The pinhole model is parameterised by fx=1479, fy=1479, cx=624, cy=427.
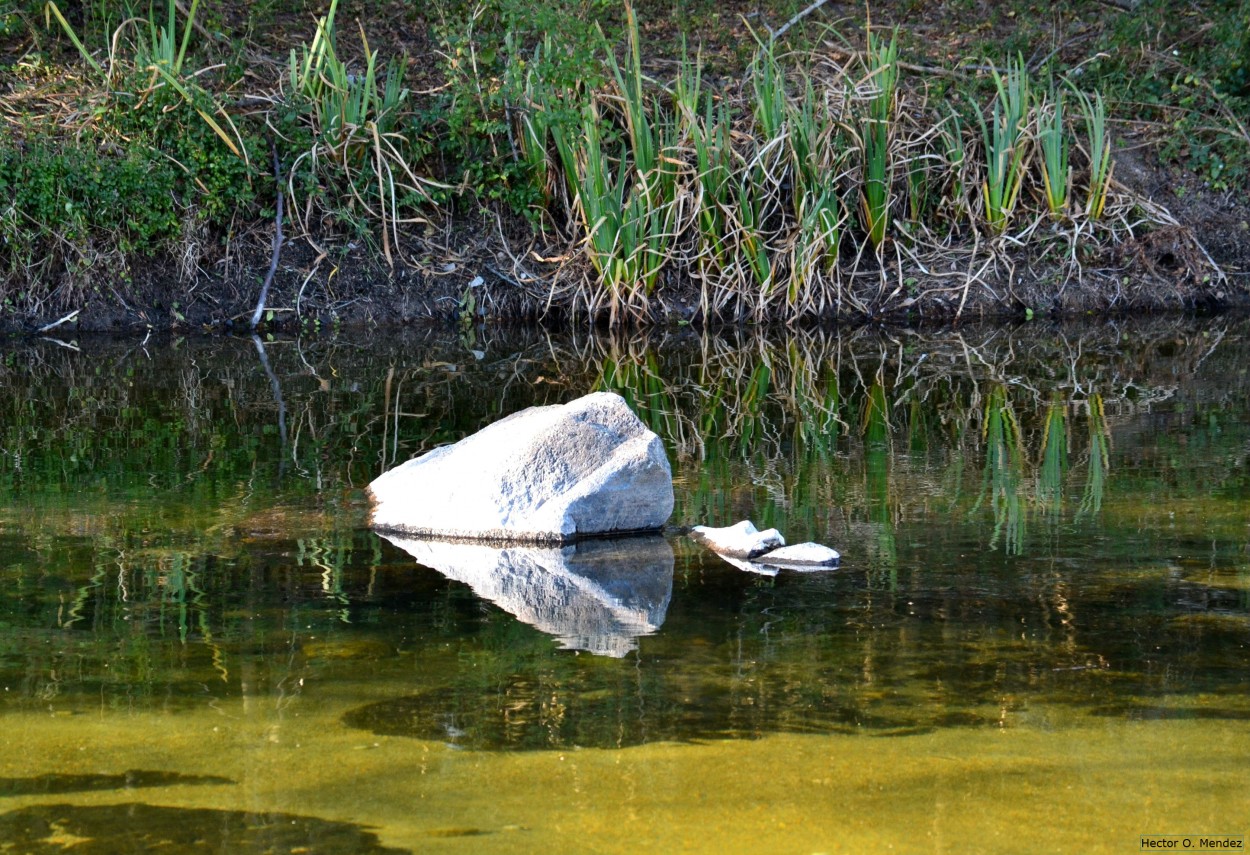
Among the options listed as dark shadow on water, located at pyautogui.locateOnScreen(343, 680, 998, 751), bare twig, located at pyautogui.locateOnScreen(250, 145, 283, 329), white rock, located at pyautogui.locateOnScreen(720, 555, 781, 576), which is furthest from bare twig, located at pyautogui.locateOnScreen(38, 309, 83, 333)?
dark shadow on water, located at pyautogui.locateOnScreen(343, 680, 998, 751)

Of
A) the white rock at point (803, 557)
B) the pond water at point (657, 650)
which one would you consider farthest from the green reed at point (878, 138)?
the white rock at point (803, 557)

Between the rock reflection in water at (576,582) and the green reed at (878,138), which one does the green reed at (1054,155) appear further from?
the rock reflection in water at (576,582)

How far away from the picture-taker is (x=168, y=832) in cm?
264

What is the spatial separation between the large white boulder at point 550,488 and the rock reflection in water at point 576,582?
0.07 metres

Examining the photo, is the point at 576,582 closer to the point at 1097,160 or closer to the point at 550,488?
the point at 550,488

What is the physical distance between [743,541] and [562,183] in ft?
23.0

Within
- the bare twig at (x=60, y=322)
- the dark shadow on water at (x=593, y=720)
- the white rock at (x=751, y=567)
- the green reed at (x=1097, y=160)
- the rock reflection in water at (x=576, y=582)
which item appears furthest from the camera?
the green reed at (x=1097, y=160)

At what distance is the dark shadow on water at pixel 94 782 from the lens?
2.81m

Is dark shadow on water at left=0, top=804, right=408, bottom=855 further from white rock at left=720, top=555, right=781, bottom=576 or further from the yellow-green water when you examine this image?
white rock at left=720, top=555, right=781, bottom=576

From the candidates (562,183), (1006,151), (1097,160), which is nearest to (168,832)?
(562,183)

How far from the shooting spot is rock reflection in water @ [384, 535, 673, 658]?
3.81 meters

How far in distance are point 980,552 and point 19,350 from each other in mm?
7234

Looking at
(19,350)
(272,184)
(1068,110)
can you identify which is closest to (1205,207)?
(1068,110)

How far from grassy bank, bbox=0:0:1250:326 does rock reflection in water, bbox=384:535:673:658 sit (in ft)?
19.4
